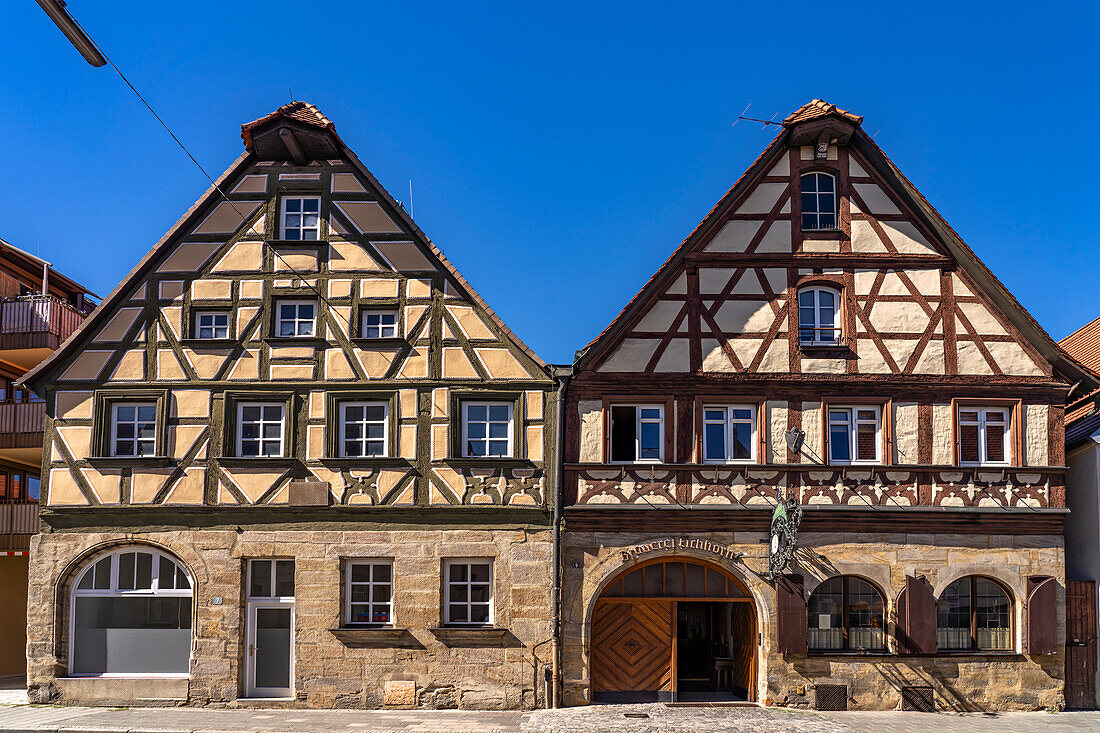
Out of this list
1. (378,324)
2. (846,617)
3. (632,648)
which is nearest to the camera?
(846,617)

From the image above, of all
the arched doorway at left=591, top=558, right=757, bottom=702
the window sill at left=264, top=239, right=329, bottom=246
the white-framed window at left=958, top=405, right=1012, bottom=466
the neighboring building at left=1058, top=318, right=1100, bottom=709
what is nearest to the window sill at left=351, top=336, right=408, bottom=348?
the window sill at left=264, top=239, right=329, bottom=246

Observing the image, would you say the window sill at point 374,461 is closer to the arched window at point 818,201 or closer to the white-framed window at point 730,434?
the white-framed window at point 730,434

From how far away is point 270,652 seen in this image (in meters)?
18.0

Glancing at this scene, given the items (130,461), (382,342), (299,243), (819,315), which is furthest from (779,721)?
(130,461)

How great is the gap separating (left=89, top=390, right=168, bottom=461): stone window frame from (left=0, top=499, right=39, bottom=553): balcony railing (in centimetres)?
466

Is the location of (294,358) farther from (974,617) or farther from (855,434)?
(974,617)

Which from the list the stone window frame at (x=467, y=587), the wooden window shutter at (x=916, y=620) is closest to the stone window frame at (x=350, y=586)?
the stone window frame at (x=467, y=587)

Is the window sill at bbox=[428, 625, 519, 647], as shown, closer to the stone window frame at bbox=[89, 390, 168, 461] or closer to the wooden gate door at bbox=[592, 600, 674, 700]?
the wooden gate door at bbox=[592, 600, 674, 700]

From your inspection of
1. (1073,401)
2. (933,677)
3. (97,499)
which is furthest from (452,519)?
(1073,401)

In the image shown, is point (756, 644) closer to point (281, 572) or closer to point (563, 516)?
point (563, 516)

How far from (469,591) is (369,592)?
6.00 ft

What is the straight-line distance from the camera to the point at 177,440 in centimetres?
1822

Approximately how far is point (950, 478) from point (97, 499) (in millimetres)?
15496

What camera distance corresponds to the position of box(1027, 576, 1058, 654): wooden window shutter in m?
17.2
